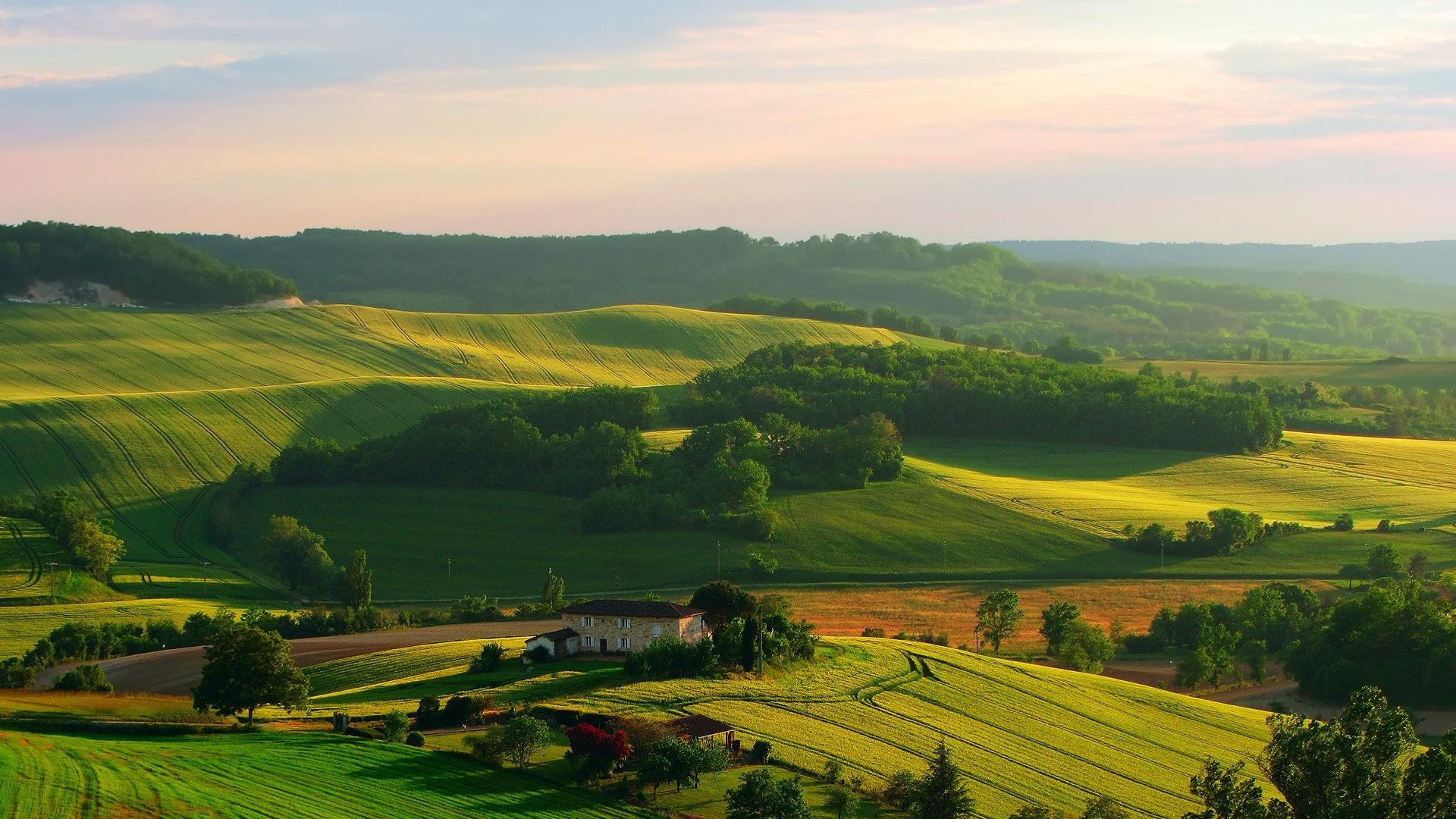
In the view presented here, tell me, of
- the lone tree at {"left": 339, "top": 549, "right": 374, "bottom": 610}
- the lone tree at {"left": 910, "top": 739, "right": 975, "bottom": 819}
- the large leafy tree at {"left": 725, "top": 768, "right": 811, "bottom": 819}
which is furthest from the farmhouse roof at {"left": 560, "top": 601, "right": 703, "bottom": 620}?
the lone tree at {"left": 339, "top": 549, "right": 374, "bottom": 610}

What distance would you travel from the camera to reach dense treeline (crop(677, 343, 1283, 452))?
12506 cm

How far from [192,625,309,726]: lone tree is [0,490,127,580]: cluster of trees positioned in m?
39.4

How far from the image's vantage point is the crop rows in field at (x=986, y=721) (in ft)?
155

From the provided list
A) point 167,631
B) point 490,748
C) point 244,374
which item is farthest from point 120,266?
point 490,748

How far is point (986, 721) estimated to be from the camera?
54.0m

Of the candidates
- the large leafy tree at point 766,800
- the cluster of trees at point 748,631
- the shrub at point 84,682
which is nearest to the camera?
the large leafy tree at point 766,800

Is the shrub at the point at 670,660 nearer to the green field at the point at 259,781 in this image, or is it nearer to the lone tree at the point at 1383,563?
the green field at the point at 259,781

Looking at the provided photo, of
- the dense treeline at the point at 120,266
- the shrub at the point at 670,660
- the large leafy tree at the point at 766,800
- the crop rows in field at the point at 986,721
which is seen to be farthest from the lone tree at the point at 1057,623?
the dense treeline at the point at 120,266

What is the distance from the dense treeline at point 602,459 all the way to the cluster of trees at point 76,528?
1820 centimetres

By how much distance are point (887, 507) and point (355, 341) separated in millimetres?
77141

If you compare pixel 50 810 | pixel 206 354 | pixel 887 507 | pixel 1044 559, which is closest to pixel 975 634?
pixel 1044 559

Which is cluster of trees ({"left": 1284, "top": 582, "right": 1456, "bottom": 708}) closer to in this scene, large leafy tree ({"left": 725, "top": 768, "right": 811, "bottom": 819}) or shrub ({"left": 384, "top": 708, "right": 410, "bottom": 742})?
large leafy tree ({"left": 725, "top": 768, "right": 811, "bottom": 819})

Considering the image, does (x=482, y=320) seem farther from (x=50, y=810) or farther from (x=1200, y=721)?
(x=50, y=810)

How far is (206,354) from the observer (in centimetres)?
14425
